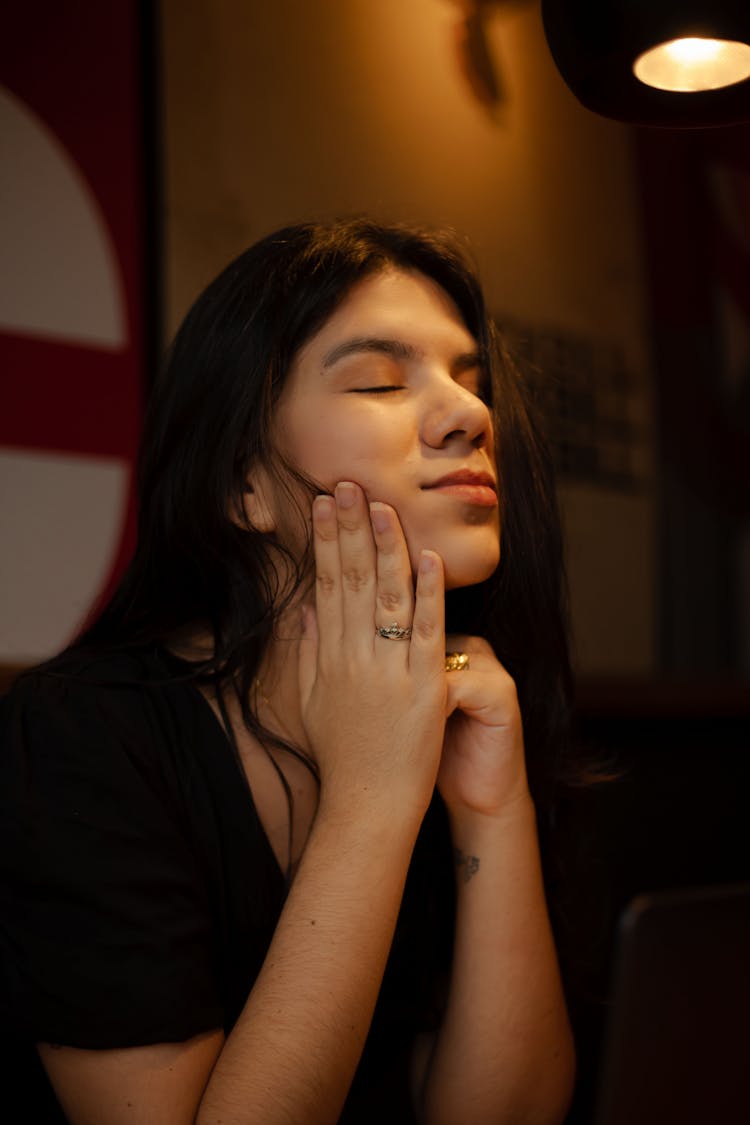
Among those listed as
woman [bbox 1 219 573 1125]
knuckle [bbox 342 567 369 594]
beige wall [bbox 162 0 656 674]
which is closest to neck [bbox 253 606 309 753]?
woman [bbox 1 219 573 1125]

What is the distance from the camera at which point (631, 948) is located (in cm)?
64

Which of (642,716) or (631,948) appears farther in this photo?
(642,716)

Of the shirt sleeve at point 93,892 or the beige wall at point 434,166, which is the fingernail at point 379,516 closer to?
the shirt sleeve at point 93,892

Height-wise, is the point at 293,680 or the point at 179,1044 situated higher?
the point at 293,680

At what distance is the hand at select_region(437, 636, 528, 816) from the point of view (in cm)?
116

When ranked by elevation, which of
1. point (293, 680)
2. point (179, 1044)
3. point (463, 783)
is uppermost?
point (293, 680)

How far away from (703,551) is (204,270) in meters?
1.66

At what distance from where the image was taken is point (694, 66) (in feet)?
2.92

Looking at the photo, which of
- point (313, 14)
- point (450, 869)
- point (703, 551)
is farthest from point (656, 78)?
point (703, 551)

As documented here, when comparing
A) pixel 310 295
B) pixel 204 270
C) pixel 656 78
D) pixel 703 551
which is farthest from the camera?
pixel 703 551

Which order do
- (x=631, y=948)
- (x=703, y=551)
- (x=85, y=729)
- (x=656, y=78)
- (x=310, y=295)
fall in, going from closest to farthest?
1. (x=631, y=948)
2. (x=656, y=78)
3. (x=85, y=729)
4. (x=310, y=295)
5. (x=703, y=551)

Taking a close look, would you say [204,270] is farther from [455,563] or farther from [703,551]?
[703,551]

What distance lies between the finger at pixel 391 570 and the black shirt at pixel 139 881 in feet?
0.73

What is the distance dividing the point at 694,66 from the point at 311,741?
68 centimetres
